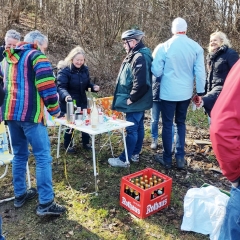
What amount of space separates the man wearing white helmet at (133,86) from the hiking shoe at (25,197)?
1142mm

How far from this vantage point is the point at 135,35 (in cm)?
386

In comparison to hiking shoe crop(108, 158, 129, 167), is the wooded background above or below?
above

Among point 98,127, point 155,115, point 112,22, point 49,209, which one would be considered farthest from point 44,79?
point 112,22

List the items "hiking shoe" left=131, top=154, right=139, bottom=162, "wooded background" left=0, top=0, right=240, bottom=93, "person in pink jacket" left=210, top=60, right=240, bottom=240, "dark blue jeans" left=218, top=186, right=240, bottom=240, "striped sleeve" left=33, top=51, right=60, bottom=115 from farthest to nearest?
"wooded background" left=0, top=0, right=240, bottom=93 < "hiking shoe" left=131, top=154, right=139, bottom=162 < "striped sleeve" left=33, top=51, right=60, bottom=115 < "dark blue jeans" left=218, top=186, right=240, bottom=240 < "person in pink jacket" left=210, top=60, right=240, bottom=240

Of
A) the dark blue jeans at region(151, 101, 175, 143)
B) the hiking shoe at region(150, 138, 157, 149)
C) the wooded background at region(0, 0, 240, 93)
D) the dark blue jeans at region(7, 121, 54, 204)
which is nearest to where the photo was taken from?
the dark blue jeans at region(7, 121, 54, 204)

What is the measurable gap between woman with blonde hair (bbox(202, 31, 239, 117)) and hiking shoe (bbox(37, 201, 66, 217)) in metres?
2.37

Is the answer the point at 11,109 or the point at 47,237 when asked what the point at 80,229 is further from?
the point at 11,109

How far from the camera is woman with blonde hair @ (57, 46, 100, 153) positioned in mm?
4266

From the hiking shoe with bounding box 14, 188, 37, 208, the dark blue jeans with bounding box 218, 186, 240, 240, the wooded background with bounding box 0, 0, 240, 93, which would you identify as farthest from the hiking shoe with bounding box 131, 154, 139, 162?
the wooded background with bounding box 0, 0, 240, 93

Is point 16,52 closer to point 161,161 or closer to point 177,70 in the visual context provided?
point 177,70

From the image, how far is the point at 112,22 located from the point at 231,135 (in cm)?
808

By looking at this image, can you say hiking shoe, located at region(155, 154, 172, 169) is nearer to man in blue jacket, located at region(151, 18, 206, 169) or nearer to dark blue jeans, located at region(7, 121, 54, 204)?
man in blue jacket, located at region(151, 18, 206, 169)

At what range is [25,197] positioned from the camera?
11.2 feet

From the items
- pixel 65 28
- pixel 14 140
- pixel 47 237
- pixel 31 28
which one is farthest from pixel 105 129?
pixel 31 28
